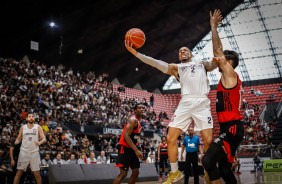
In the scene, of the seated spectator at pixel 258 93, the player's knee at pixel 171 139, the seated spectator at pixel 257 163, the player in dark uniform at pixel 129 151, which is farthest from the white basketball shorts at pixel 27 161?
the seated spectator at pixel 258 93

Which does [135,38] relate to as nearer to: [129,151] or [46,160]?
[129,151]

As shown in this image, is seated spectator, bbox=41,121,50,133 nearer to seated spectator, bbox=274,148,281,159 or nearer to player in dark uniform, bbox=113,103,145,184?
player in dark uniform, bbox=113,103,145,184

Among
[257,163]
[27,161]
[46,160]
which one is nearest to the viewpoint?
[27,161]

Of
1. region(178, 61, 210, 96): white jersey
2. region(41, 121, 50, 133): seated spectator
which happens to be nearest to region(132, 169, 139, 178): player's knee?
region(178, 61, 210, 96): white jersey

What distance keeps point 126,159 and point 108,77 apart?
24048 millimetres

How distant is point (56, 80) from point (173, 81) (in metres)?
18.0

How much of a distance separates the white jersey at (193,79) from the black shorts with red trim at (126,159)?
168 cm

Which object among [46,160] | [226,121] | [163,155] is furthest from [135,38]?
[163,155]

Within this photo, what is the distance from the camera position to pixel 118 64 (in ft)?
98.4

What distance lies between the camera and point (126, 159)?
6.45 m

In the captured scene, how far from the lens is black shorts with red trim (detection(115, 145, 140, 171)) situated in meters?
6.44

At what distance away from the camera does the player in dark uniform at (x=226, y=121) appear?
438cm

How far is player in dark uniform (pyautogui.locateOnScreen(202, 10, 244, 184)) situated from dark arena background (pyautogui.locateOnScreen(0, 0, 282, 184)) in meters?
4.96

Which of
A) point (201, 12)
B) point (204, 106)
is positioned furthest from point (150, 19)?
point (204, 106)
